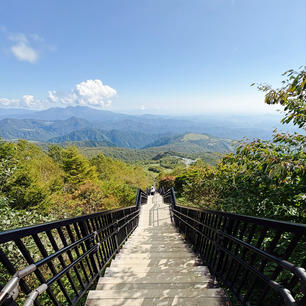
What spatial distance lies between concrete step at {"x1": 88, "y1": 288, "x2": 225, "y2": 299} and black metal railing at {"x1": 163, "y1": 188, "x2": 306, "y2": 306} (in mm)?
287

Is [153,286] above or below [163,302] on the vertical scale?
below

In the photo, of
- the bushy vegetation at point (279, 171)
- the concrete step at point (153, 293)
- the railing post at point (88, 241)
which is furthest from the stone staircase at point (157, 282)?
the bushy vegetation at point (279, 171)

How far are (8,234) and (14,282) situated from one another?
1.04 ft

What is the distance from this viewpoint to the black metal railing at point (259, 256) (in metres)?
1.17

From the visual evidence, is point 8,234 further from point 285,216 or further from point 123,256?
point 285,216

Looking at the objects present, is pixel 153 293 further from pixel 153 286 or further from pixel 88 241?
pixel 88 241

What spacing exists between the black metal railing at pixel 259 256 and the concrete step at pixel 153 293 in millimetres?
287

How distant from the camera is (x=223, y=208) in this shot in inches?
150

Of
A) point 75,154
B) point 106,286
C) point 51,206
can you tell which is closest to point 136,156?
point 75,154

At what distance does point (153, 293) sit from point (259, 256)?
145cm

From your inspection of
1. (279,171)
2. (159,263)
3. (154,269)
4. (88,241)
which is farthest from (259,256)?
(88,241)

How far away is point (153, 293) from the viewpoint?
2129mm

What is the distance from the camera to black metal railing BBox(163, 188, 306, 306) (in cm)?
117

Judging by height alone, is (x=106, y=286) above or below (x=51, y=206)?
above
